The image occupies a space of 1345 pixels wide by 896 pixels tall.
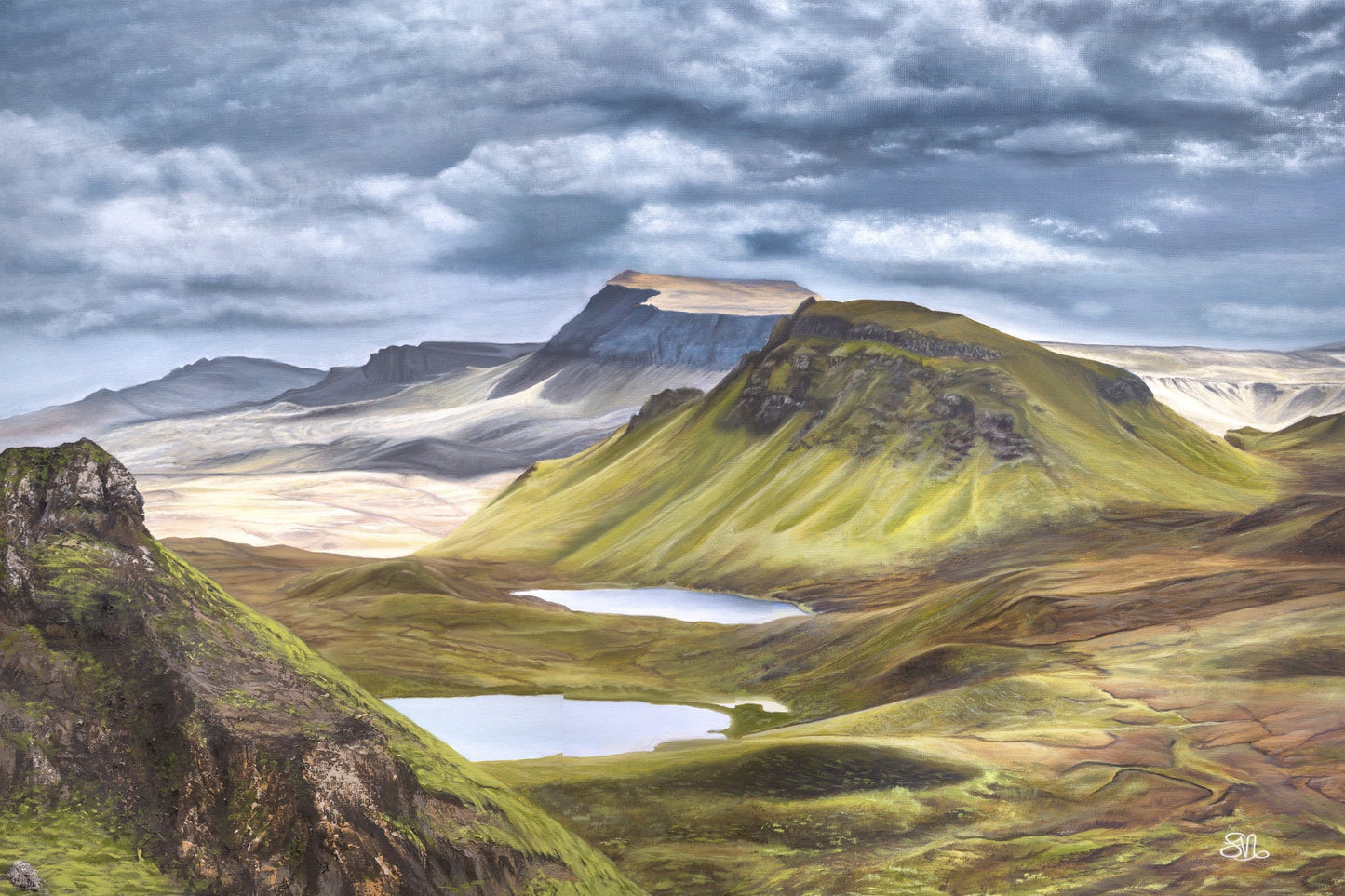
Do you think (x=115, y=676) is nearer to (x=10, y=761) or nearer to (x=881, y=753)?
(x=10, y=761)

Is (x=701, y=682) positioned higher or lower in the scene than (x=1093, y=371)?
lower

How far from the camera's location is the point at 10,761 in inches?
528

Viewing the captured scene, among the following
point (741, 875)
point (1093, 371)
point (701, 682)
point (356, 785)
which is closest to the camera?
point (356, 785)

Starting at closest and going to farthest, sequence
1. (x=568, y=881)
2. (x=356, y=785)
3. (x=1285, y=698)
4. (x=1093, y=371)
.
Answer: (x=356, y=785) → (x=568, y=881) → (x=1285, y=698) → (x=1093, y=371)

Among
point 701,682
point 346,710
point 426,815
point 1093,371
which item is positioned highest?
point 1093,371

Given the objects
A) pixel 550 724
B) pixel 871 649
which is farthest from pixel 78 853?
pixel 871 649

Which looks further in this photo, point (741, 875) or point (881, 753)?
point (881, 753)

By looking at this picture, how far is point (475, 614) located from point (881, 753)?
70.6m

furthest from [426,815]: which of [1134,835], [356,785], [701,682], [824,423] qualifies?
[824,423]

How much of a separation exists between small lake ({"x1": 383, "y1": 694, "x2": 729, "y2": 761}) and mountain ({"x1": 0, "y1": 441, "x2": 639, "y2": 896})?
37.5m

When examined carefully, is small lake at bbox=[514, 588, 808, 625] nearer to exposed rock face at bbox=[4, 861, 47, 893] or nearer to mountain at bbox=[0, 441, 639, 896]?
mountain at bbox=[0, 441, 639, 896]
